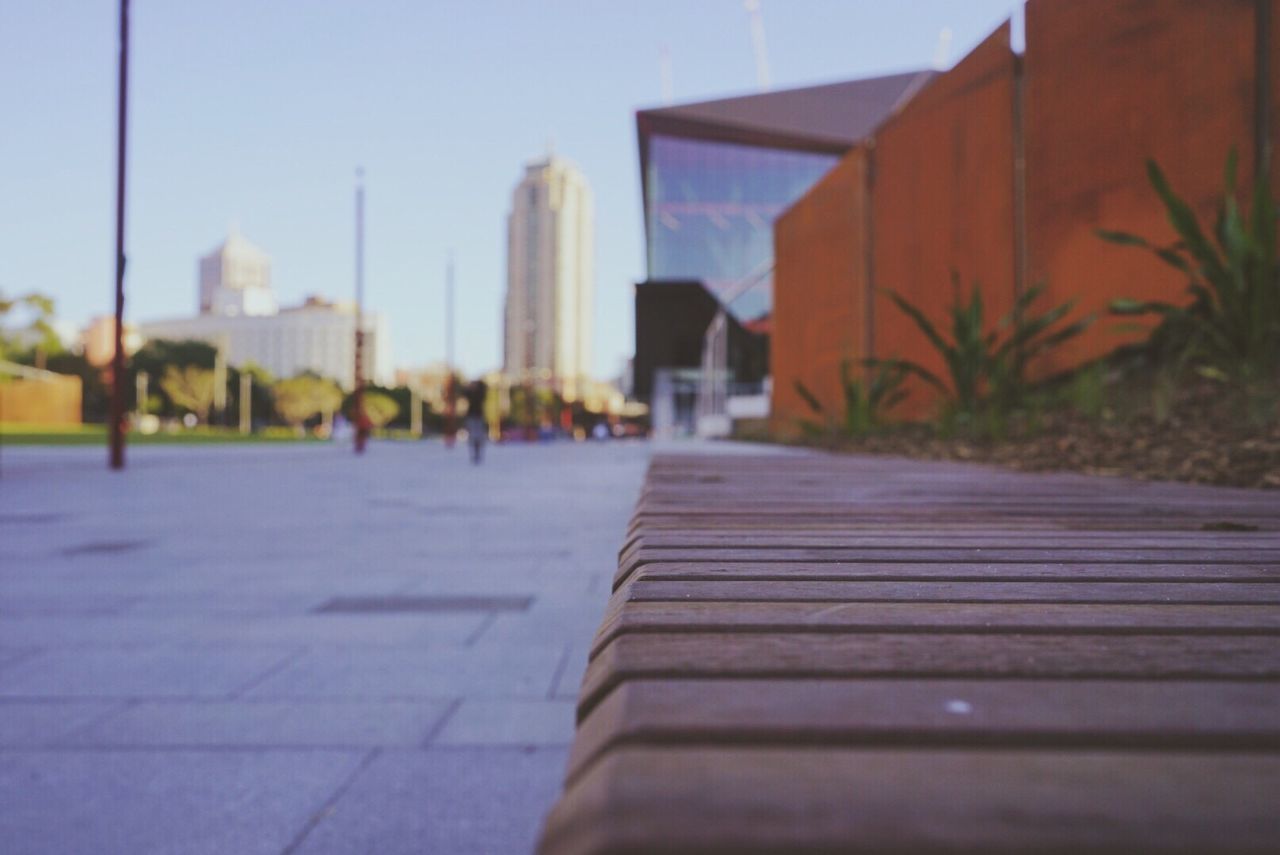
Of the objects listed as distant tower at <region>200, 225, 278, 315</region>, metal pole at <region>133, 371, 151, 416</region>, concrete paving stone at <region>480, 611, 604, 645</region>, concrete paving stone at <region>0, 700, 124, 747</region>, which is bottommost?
concrete paving stone at <region>0, 700, 124, 747</region>

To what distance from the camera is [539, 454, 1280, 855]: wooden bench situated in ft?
1.48

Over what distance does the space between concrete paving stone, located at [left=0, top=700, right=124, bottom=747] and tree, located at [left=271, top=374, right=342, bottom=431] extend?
76.9 metres

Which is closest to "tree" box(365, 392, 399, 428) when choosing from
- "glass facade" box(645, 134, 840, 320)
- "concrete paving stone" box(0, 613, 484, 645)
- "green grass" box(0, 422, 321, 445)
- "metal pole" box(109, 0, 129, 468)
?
"green grass" box(0, 422, 321, 445)

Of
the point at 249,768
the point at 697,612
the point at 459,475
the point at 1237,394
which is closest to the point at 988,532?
the point at 697,612

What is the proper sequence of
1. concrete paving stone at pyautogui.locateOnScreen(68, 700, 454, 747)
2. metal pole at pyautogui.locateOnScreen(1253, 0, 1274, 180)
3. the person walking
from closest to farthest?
concrete paving stone at pyautogui.locateOnScreen(68, 700, 454, 747), metal pole at pyautogui.locateOnScreen(1253, 0, 1274, 180), the person walking

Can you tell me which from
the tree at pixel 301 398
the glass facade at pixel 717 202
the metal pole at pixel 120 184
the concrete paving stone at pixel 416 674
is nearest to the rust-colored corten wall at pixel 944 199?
the concrete paving stone at pixel 416 674

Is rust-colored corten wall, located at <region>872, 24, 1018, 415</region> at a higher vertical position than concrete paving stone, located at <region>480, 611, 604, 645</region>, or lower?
higher

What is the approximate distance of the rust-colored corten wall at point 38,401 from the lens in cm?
4072

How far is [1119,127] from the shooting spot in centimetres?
645

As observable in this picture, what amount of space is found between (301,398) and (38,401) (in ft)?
110

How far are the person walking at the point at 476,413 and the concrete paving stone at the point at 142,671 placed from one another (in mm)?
12144

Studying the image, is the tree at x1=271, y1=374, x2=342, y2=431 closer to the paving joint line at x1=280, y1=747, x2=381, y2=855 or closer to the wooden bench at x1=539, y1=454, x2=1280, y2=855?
the paving joint line at x1=280, y1=747, x2=381, y2=855

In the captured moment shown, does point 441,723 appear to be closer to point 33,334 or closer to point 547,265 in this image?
point 33,334

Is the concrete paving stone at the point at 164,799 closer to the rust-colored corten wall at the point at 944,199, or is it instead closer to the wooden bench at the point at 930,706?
the wooden bench at the point at 930,706
